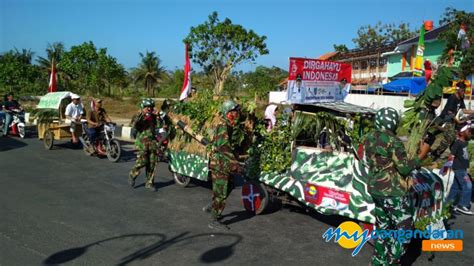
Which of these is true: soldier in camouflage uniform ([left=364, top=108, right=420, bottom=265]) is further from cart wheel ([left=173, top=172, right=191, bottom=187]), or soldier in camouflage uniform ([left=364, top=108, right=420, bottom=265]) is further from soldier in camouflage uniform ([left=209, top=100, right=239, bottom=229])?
cart wheel ([left=173, top=172, right=191, bottom=187])

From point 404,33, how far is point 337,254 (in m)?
46.1

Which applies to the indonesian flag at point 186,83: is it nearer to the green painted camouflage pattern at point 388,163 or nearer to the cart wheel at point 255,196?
the cart wheel at point 255,196

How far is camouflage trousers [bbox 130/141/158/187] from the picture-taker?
7.63 meters

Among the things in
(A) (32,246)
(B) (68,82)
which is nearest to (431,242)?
(A) (32,246)

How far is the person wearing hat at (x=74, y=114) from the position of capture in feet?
36.8

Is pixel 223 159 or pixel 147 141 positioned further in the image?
pixel 147 141

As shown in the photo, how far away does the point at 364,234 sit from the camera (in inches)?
193

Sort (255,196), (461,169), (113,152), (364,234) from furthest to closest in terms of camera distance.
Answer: (113,152) → (461,169) → (255,196) → (364,234)

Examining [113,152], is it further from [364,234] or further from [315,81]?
[364,234]

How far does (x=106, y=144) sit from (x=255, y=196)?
226 inches

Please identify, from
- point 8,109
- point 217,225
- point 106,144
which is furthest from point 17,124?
point 217,225

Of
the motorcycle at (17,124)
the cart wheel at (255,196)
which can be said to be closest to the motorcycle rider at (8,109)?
the motorcycle at (17,124)

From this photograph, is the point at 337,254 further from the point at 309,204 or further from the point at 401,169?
the point at 401,169

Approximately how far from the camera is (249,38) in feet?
118
